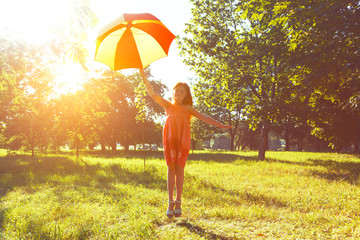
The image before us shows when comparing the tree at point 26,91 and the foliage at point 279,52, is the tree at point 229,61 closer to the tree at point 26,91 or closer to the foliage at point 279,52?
the foliage at point 279,52

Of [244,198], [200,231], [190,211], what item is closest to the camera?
[200,231]

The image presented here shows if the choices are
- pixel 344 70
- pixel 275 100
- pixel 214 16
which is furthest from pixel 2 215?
pixel 214 16

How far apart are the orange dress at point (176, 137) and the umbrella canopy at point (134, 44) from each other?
1.12 m

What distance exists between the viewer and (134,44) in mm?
4492

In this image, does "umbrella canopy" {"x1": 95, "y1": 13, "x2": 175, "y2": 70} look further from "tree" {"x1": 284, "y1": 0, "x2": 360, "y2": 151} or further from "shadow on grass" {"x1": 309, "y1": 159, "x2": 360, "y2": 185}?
"shadow on grass" {"x1": 309, "y1": 159, "x2": 360, "y2": 185}

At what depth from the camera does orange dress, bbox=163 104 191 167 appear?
4.26 meters

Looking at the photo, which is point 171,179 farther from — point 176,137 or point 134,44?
point 134,44

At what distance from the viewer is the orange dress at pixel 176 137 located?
4262 mm

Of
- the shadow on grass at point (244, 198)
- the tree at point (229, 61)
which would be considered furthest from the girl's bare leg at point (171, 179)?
the tree at point (229, 61)

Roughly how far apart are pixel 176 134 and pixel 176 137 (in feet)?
0.17

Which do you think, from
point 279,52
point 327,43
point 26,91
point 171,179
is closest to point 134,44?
point 171,179

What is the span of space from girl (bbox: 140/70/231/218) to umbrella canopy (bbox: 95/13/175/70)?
417 millimetres

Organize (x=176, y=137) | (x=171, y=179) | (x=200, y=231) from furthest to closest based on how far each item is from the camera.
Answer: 1. (x=171, y=179)
2. (x=176, y=137)
3. (x=200, y=231)

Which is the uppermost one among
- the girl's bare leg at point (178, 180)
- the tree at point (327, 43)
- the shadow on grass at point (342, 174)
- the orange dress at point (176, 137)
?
the tree at point (327, 43)
